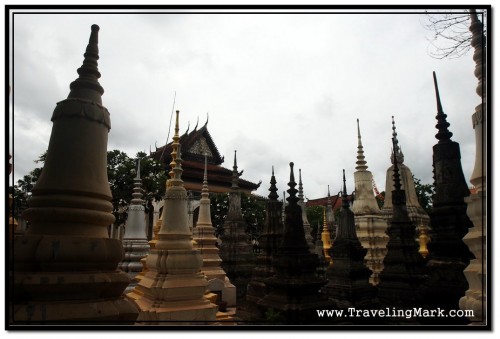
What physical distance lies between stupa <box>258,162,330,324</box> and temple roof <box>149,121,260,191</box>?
1306 inches

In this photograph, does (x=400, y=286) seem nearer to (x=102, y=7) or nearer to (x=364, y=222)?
(x=364, y=222)

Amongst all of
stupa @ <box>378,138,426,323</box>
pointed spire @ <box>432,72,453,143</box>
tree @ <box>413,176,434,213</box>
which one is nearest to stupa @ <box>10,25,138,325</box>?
pointed spire @ <box>432,72,453,143</box>

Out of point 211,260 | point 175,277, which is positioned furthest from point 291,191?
point 211,260

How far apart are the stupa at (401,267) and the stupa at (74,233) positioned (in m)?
5.94

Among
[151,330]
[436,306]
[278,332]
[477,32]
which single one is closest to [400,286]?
[436,306]

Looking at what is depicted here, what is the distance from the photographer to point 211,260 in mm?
12227

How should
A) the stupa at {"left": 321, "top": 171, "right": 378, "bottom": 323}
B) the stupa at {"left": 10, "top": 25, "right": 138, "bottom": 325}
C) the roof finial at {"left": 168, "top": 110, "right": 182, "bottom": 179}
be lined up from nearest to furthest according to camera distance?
the stupa at {"left": 10, "top": 25, "right": 138, "bottom": 325}
the roof finial at {"left": 168, "top": 110, "right": 182, "bottom": 179}
the stupa at {"left": 321, "top": 171, "right": 378, "bottom": 323}

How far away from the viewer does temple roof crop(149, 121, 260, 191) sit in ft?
134

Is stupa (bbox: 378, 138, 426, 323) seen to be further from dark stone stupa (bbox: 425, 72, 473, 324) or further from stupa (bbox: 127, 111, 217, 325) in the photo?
stupa (bbox: 127, 111, 217, 325)

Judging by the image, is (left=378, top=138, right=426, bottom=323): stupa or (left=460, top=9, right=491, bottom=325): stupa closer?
(left=460, top=9, right=491, bottom=325): stupa

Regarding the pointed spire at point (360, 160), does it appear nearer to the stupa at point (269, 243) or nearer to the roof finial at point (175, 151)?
the stupa at point (269, 243)

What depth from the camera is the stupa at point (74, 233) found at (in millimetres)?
3025

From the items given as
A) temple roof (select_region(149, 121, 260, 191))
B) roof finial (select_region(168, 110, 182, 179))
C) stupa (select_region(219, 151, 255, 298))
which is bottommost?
stupa (select_region(219, 151, 255, 298))

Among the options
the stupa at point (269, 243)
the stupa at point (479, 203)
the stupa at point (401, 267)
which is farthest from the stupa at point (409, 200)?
the stupa at point (479, 203)
